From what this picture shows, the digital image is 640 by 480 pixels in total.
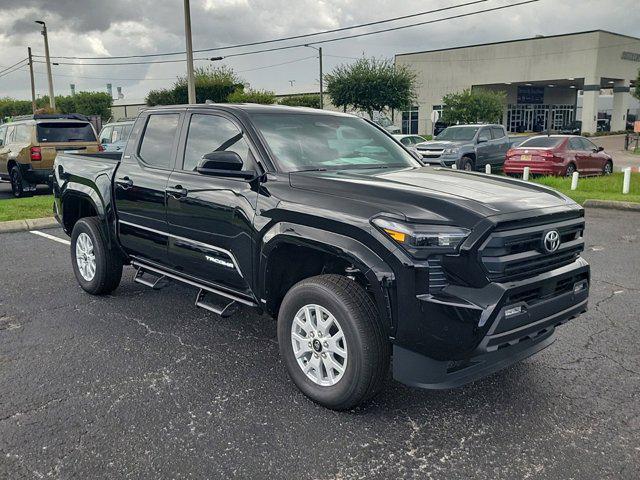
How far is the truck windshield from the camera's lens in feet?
45.9

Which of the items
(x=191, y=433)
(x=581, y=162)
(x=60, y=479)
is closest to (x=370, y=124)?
(x=191, y=433)

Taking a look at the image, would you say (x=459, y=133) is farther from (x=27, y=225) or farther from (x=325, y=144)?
(x=325, y=144)

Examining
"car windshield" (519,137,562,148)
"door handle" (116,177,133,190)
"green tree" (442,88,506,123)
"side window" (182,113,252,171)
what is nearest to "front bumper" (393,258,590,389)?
"side window" (182,113,252,171)

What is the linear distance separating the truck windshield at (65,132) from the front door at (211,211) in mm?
10831

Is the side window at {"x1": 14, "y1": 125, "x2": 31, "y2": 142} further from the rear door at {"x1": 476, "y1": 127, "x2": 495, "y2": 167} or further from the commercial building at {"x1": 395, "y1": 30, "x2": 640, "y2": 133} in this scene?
the commercial building at {"x1": 395, "y1": 30, "x2": 640, "y2": 133}

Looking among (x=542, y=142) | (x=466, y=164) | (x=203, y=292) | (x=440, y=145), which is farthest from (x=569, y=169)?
(x=203, y=292)

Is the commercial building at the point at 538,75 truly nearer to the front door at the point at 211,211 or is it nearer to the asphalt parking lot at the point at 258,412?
the asphalt parking lot at the point at 258,412

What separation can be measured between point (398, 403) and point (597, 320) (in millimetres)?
2441

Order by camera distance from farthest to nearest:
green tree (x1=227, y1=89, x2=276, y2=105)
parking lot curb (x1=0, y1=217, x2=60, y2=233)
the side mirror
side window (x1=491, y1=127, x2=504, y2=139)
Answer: green tree (x1=227, y1=89, x2=276, y2=105) → side window (x1=491, y1=127, x2=504, y2=139) → parking lot curb (x1=0, y1=217, x2=60, y2=233) → the side mirror

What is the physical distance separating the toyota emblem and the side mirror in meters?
1.92

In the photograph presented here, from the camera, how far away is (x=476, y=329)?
3.00 metres

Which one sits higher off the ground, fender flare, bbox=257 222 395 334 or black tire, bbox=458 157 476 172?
fender flare, bbox=257 222 395 334

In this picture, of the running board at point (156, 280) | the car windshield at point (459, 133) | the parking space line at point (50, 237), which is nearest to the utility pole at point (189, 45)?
the car windshield at point (459, 133)

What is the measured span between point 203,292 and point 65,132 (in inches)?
456
